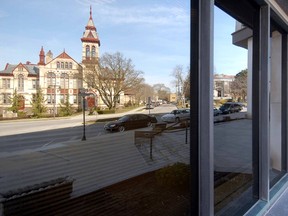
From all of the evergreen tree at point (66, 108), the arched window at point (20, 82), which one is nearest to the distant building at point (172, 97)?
the evergreen tree at point (66, 108)

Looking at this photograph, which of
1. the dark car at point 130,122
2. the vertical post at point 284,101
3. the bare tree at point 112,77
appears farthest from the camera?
the vertical post at point 284,101

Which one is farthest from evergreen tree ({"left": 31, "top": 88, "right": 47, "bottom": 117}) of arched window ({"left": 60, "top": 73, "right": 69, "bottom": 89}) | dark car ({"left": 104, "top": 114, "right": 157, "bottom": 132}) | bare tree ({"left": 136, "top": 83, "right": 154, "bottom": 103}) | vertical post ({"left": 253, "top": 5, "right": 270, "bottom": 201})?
vertical post ({"left": 253, "top": 5, "right": 270, "bottom": 201})

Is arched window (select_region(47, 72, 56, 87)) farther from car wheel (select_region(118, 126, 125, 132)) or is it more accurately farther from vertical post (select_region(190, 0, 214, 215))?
vertical post (select_region(190, 0, 214, 215))

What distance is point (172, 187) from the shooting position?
198cm

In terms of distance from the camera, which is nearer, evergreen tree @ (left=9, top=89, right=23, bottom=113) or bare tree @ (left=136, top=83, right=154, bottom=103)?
evergreen tree @ (left=9, top=89, right=23, bottom=113)

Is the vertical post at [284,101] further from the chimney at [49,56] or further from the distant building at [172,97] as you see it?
the chimney at [49,56]

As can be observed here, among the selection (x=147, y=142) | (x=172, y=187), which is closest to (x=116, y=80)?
(x=147, y=142)

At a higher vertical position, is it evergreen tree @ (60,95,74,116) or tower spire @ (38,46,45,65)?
tower spire @ (38,46,45,65)

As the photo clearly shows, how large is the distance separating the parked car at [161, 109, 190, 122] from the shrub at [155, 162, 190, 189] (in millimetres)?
350

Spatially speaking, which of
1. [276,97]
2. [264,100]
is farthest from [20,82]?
[276,97]

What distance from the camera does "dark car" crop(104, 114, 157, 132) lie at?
1727mm

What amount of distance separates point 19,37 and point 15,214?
839mm

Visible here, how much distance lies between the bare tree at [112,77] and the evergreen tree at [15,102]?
15.5 inches

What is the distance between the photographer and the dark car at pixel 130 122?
173 centimetres
